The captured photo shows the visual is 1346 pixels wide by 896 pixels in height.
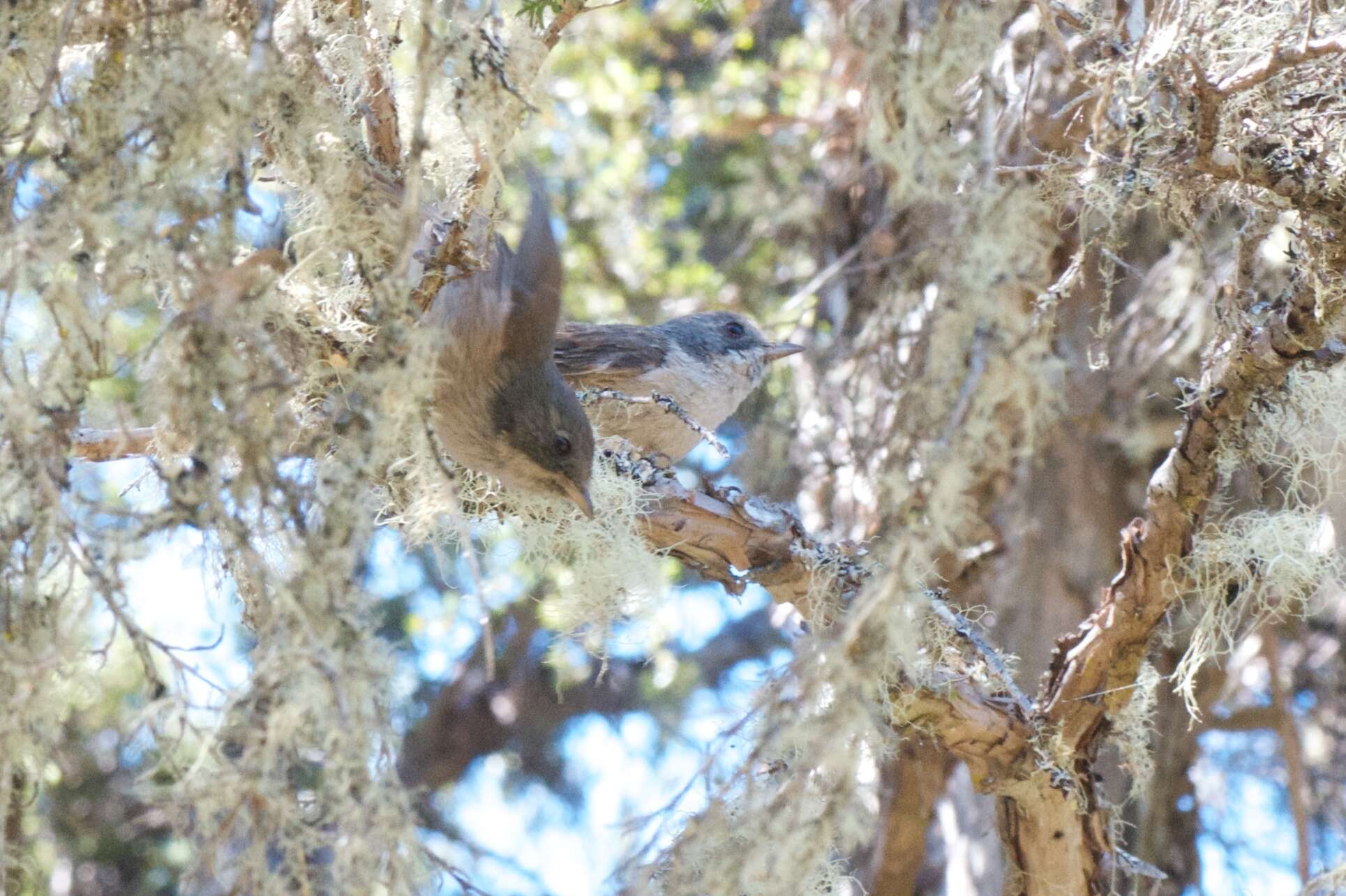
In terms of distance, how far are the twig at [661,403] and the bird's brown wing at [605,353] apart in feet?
0.83

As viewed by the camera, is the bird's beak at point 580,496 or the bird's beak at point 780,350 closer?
the bird's beak at point 580,496

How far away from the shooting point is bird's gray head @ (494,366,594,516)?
9.90ft

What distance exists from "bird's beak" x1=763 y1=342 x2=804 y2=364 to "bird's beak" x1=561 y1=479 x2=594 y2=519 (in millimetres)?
1802

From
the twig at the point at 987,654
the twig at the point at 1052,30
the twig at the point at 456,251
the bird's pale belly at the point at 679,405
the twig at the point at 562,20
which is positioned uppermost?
the twig at the point at 562,20

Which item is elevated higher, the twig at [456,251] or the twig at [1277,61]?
the twig at [1277,61]

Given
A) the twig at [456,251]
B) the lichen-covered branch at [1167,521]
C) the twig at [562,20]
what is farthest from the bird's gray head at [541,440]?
the lichen-covered branch at [1167,521]

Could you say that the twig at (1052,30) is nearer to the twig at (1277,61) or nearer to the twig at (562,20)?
the twig at (1277,61)

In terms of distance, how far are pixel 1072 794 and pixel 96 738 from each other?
5.76 metres

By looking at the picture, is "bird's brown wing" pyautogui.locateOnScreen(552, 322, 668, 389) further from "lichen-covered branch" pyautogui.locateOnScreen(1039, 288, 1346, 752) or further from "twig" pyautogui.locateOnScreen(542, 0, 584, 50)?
"lichen-covered branch" pyautogui.locateOnScreen(1039, 288, 1346, 752)

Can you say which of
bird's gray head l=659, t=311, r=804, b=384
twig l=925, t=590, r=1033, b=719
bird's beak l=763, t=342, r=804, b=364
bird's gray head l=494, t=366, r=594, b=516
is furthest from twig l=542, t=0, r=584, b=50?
bird's beak l=763, t=342, r=804, b=364

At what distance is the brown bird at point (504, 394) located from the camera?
2.97 meters

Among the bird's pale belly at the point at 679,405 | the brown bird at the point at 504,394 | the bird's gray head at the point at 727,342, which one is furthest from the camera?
the bird's gray head at the point at 727,342

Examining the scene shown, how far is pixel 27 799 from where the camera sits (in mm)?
2033

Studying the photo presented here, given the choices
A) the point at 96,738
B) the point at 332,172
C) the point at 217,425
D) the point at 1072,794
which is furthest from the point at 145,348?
the point at 96,738
